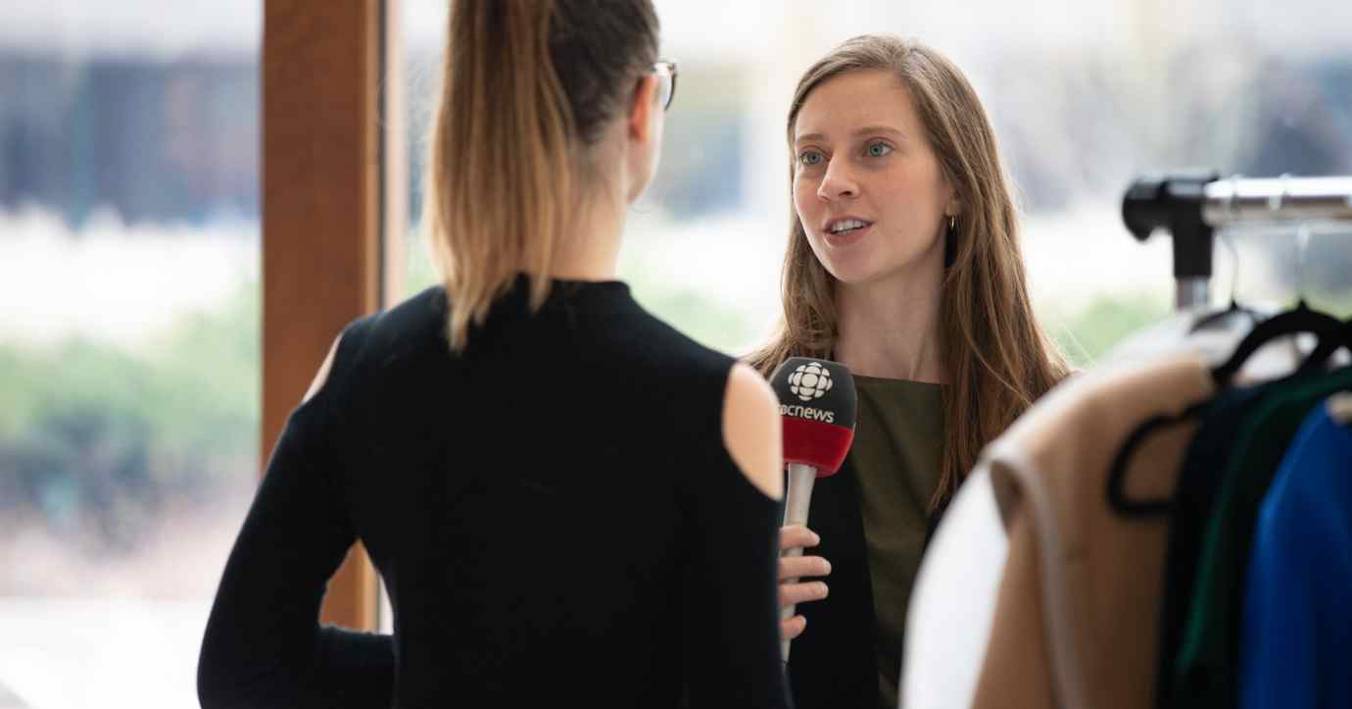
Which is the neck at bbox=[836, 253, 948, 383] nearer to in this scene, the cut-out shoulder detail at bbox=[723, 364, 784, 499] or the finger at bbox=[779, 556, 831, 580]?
the finger at bbox=[779, 556, 831, 580]

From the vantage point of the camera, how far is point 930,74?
2.01 m

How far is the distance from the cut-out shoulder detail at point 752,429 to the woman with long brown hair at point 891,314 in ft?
2.34

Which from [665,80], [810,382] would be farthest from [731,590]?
[810,382]

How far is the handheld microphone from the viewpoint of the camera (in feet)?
5.26

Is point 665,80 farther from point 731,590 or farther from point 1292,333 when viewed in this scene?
point 1292,333

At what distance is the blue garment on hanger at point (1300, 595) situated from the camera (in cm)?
111

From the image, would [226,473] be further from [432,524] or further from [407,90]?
[432,524]

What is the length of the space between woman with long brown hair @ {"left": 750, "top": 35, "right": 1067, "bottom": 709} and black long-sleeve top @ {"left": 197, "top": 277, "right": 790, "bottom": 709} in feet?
2.27

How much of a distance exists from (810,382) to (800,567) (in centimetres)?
20

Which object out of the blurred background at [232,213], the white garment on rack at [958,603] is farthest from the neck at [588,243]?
the blurred background at [232,213]

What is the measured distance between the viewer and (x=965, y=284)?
204 centimetres

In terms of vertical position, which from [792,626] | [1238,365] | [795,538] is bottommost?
[792,626]

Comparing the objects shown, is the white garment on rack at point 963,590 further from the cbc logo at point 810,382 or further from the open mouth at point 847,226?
the open mouth at point 847,226

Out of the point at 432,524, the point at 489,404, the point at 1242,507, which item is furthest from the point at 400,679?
the point at 1242,507
